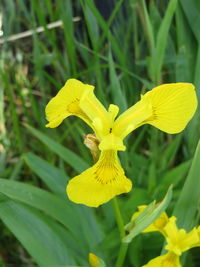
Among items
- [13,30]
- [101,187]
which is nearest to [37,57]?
[13,30]

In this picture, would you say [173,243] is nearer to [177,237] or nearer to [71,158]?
[177,237]

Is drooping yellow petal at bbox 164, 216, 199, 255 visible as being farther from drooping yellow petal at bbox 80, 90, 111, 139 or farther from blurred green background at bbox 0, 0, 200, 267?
drooping yellow petal at bbox 80, 90, 111, 139

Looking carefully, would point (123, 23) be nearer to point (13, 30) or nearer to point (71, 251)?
point (13, 30)

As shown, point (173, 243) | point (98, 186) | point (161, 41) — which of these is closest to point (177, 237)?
point (173, 243)

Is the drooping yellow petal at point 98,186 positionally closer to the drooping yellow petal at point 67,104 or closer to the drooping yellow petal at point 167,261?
the drooping yellow petal at point 67,104

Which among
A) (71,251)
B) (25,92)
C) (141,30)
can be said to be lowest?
(71,251)

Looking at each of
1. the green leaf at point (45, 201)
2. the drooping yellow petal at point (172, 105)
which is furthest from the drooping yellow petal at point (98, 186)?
the green leaf at point (45, 201)

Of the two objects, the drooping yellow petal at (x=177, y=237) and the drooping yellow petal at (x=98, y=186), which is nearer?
the drooping yellow petal at (x=98, y=186)

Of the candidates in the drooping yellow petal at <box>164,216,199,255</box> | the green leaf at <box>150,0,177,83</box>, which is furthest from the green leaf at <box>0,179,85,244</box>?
the green leaf at <box>150,0,177,83</box>
